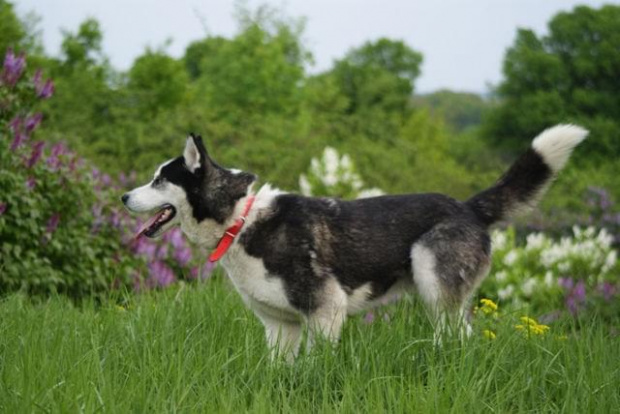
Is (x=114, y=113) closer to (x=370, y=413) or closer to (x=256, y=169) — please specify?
(x=256, y=169)

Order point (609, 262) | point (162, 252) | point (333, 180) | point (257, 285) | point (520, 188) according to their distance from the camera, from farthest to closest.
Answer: point (333, 180)
point (609, 262)
point (162, 252)
point (520, 188)
point (257, 285)

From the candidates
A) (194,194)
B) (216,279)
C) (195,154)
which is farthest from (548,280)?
(195,154)

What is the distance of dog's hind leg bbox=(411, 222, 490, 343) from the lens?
16.8 feet

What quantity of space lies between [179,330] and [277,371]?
905 mm

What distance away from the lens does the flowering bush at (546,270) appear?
9195 mm

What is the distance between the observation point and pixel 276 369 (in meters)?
4.34

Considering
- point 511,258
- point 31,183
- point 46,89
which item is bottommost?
point 511,258

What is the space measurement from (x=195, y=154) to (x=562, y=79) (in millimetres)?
30454

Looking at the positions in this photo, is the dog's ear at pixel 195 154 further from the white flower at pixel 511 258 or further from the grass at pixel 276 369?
the white flower at pixel 511 258

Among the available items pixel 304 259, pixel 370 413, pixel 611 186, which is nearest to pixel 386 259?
pixel 304 259

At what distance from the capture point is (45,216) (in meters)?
7.46

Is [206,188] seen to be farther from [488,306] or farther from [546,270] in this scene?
[546,270]

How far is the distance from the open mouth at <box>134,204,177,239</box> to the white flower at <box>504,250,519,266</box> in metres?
5.52

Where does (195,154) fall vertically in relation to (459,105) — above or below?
above
